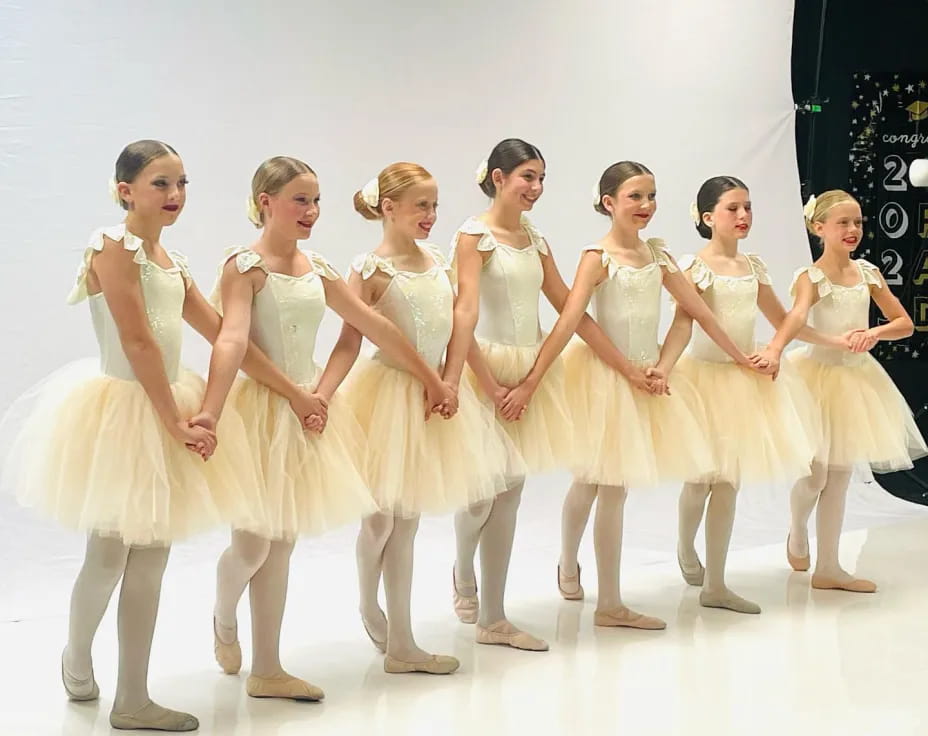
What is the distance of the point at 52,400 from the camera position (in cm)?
285

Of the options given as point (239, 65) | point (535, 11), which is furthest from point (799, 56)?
point (239, 65)

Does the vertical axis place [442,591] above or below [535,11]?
below

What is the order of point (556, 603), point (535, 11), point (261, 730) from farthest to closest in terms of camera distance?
point (535, 11), point (556, 603), point (261, 730)

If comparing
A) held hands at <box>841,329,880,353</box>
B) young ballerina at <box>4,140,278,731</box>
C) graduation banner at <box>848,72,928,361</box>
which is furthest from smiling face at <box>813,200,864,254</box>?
young ballerina at <box>4,140,278,731</box>

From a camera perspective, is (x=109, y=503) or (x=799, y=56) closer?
(x=109, y=503)

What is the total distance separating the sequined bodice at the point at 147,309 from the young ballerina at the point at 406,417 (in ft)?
1.38

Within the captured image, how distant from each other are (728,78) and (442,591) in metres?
2.90

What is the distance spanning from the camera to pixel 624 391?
3.65 metres

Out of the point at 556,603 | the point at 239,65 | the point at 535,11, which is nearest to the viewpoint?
the point at 556,603

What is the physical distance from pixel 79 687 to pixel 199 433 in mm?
772

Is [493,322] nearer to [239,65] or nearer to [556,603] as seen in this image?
[556,603]

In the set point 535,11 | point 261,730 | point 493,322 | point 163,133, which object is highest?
point 535,11

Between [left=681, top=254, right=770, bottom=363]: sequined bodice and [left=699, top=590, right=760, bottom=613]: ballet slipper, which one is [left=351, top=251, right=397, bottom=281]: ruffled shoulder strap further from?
[left=699, top=590, right=760, bottom=613]: ballet slipper

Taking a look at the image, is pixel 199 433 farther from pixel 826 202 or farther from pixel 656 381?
pixel 826 202
